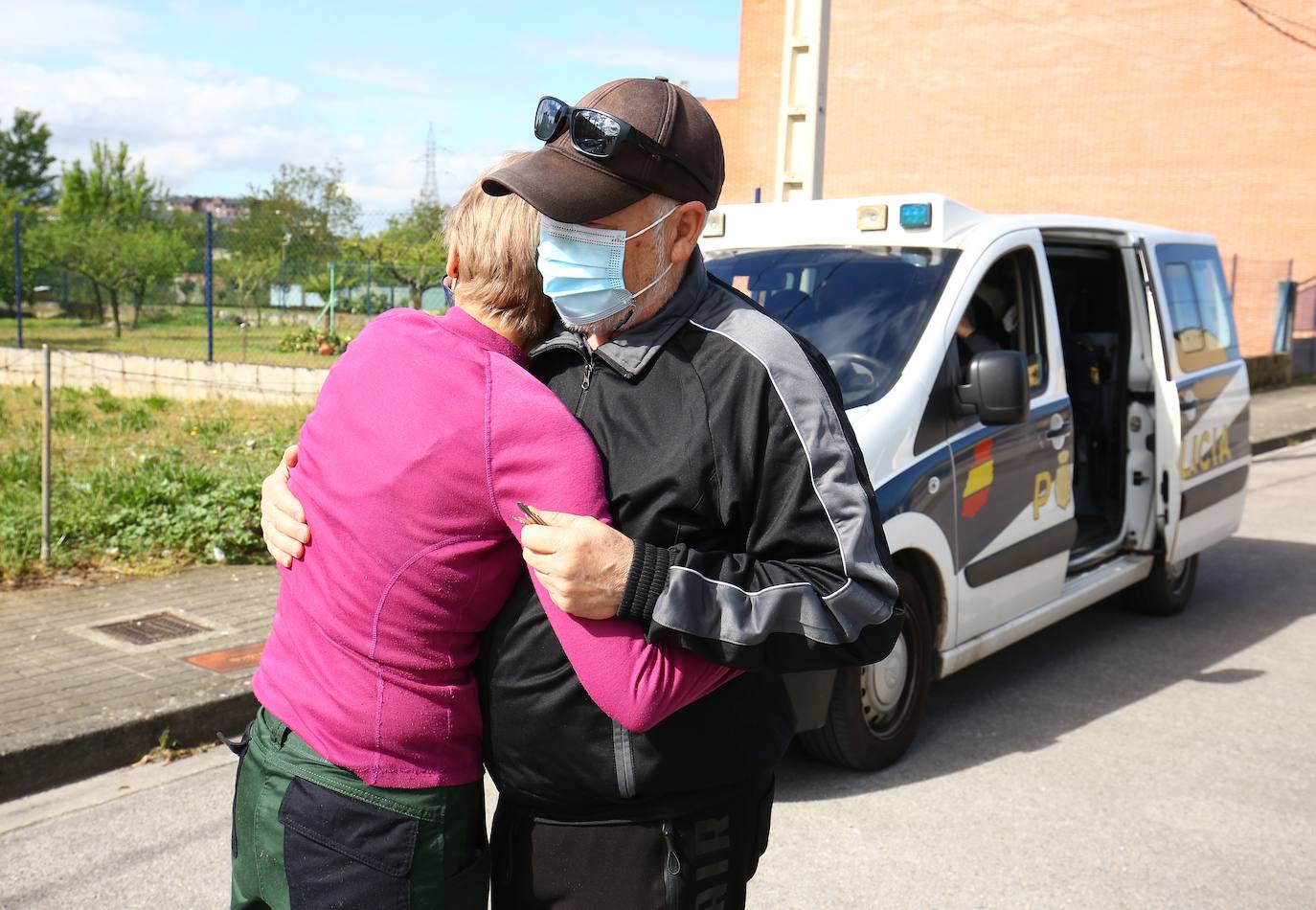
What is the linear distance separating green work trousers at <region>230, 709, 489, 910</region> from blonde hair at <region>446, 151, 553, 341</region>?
73cm

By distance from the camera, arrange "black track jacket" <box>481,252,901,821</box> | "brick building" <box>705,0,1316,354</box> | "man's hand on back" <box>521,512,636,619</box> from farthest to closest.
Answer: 1. "brick building" <box>705,0,1316,354</box>
2. "black track jacket" <box>481,252,901,821</box>
3. "man's hand on back" <box>521,512,636,619</box>

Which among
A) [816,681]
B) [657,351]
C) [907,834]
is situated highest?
[657,351]

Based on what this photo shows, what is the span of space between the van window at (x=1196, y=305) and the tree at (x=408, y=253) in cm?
1138

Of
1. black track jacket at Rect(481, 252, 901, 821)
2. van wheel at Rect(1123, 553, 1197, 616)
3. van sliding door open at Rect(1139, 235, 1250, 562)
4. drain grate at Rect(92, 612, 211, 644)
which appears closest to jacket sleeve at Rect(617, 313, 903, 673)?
black track jacket at Rect(481, 252, 901, 821)

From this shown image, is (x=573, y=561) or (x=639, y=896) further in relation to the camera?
(x=639, y=896)

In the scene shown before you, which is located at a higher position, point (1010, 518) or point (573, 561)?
point (573, 561)

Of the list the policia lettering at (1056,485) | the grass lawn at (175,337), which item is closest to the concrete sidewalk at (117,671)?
the policia lettering at (1056,485)

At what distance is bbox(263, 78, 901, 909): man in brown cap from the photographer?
1750mm

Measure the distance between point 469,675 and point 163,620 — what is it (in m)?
4.78

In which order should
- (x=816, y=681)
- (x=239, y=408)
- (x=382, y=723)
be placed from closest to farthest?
(x=382, y=723) < (x=816, y=681) < (x=239, y=408)

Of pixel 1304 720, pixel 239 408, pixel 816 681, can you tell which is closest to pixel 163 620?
pixel 816 681

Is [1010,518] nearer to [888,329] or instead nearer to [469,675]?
[888,329]

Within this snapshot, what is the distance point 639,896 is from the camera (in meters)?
1.84

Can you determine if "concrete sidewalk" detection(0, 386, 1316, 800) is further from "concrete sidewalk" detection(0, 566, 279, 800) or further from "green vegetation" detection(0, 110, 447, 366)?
"green vegetation" detection(0, 110, 447, 366)
